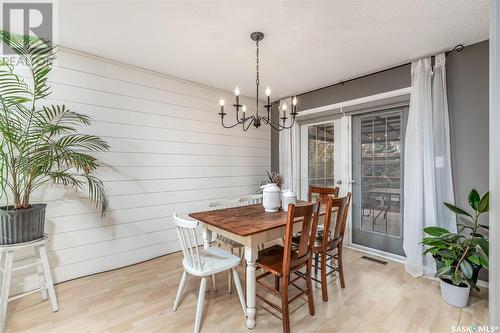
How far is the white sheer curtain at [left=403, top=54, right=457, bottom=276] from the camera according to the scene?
252cm

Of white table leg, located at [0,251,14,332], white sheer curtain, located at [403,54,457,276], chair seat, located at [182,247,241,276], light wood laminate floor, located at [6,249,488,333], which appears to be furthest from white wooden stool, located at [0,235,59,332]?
white sheer curtain, located at [403,54,457,276]

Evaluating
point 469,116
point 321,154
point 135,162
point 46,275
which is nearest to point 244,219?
point 135,162

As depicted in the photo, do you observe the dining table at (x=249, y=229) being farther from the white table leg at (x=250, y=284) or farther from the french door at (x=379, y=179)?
the french door at (x=379, y=179)

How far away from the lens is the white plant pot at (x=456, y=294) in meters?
2.00

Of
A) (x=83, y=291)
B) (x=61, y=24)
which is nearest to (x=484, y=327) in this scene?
(x=83, y=291)

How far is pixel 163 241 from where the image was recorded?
10.5 feet

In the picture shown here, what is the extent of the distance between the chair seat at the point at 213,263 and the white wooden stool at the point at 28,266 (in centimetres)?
128

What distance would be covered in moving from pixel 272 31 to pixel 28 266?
10.0 feet

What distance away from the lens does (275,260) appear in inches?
76.4

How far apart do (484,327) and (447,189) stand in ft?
4.27

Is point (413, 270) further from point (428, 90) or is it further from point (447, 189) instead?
point (428, 90)

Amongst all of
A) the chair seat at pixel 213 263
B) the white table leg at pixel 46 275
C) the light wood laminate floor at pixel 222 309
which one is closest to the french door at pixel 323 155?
the light wood laminate floor at pixel 222 309

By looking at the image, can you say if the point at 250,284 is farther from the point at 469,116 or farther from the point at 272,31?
the point at 469,116

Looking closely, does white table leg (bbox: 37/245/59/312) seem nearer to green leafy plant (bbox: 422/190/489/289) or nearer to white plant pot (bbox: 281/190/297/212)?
white plant pot (bbox: 281/190/297/212)
